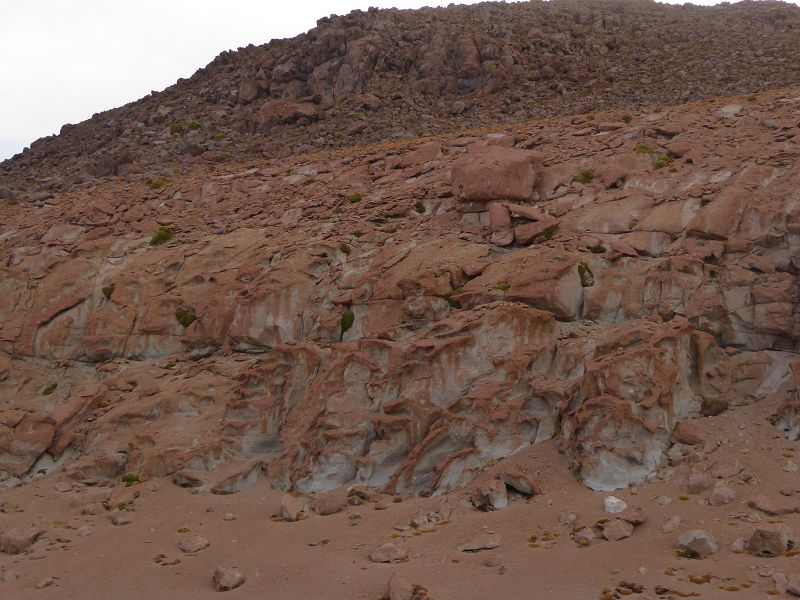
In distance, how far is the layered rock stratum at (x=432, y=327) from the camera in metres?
16.0

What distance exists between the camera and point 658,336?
16891 millimetres

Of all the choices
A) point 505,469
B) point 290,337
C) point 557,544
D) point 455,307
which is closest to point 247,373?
point 290,337

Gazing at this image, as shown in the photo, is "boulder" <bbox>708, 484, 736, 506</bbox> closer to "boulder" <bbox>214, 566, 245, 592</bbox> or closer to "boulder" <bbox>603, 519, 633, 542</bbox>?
"boulder" <bbox>603, 519, 633, 542</bbox>

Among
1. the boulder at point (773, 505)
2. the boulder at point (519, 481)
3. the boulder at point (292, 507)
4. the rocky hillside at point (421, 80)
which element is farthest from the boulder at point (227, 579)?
the rocky hillside at point (421, 80)

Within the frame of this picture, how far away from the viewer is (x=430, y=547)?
14.4m

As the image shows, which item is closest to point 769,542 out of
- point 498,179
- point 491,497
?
point 491,497

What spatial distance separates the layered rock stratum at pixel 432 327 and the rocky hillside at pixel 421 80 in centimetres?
463

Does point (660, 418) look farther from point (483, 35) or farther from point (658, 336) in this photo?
point (483, 35)

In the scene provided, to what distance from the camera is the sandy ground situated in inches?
488

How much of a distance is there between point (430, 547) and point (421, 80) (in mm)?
32188

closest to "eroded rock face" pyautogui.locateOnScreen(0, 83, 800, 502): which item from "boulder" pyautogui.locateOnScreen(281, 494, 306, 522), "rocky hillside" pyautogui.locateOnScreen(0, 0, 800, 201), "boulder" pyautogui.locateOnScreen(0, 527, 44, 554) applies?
"boulder" pyautogui.locateOnScreen(281, 494, 306, 522)

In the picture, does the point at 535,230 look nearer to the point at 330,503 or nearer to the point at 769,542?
the point at 330,503

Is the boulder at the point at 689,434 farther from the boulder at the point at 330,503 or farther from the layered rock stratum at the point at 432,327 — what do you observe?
the boulder at the point at 330,503

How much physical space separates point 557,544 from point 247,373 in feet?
31.7
